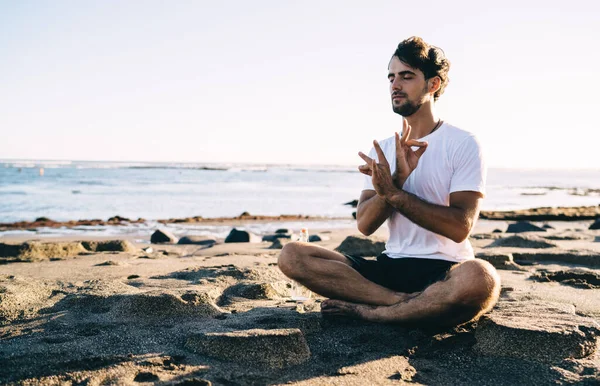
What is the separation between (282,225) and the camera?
14.2 metres

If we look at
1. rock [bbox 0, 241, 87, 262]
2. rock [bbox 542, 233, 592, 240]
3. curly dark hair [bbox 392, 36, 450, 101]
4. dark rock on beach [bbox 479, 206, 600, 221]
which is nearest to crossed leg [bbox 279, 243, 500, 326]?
curly dark hair [bbox 392, 36, 450, 101]

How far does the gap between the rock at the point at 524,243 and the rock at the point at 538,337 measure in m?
4.58

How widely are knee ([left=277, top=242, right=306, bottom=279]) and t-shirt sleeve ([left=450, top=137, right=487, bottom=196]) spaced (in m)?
1.09

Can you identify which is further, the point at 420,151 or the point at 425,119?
the point at 425,119

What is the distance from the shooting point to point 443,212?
312 cm

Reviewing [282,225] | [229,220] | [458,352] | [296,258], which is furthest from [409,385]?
[229,220]

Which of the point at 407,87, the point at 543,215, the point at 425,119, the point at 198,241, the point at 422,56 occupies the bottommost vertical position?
the point at 543,215

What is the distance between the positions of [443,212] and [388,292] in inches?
27.0

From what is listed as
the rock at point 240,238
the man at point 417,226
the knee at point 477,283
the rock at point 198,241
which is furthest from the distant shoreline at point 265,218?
the knee at point 477,283

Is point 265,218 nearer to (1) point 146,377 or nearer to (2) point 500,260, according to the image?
(2) point 500,260

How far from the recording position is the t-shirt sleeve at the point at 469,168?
10.6ft

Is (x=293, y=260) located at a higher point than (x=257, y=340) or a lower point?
higher

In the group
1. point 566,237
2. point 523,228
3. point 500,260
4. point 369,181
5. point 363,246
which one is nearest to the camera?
point 369,181

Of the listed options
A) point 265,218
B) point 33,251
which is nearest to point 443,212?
point 33,251
